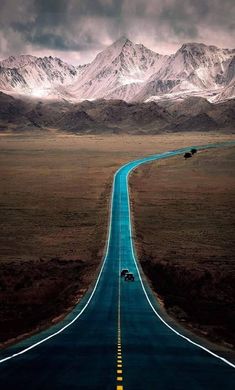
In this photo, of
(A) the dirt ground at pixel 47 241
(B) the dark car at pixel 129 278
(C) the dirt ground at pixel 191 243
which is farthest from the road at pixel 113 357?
(B) the dark car at pixel 129 278

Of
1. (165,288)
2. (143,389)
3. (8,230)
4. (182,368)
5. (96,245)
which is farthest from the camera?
(8,230)

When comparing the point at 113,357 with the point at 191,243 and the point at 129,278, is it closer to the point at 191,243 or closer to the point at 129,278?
the point at 129,278

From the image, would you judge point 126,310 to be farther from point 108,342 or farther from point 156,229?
point 156,229

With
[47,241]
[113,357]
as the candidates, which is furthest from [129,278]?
[113,357]

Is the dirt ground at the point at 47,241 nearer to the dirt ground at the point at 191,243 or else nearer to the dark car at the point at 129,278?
the dark car at the point at 129,278

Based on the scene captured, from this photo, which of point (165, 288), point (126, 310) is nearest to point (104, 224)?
point (165, 288)

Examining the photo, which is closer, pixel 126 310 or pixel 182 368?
pixel 182 368
